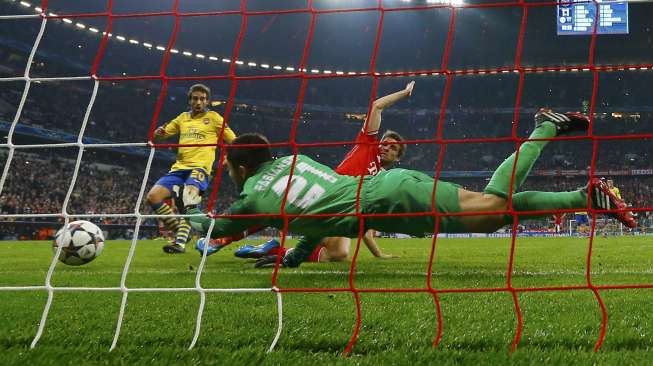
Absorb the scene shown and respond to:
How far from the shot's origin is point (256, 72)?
29859mm

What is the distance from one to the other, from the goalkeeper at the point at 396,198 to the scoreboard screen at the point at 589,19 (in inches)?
813

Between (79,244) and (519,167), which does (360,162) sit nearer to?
(519,167)

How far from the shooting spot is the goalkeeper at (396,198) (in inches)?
128

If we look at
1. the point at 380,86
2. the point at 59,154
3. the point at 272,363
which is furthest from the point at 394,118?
the point at 272,363

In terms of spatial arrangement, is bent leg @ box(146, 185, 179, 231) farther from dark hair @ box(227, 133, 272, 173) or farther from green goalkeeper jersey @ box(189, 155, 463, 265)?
green goalkeeper jersey @ box(189, 155, 463, 265)

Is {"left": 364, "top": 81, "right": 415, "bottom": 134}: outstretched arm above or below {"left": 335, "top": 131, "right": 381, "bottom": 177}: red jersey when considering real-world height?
above

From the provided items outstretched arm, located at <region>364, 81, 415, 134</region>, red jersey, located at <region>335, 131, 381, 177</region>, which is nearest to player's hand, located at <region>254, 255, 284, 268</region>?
red jersey, located at <region>335, 131, 381, 177</region>

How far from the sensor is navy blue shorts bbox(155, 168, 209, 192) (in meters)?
7.10

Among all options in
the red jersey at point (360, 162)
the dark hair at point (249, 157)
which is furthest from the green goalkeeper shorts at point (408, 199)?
the red jersey at point (360, 162)

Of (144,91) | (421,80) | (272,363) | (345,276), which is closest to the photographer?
(272,363)

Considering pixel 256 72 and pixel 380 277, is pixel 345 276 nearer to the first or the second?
pixel 380 277

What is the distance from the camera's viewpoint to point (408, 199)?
3250 millimetres

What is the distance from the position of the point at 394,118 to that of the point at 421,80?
2710 millimetres

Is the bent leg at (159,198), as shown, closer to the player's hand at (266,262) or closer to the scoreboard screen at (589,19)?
the player's hand at (266,262)
